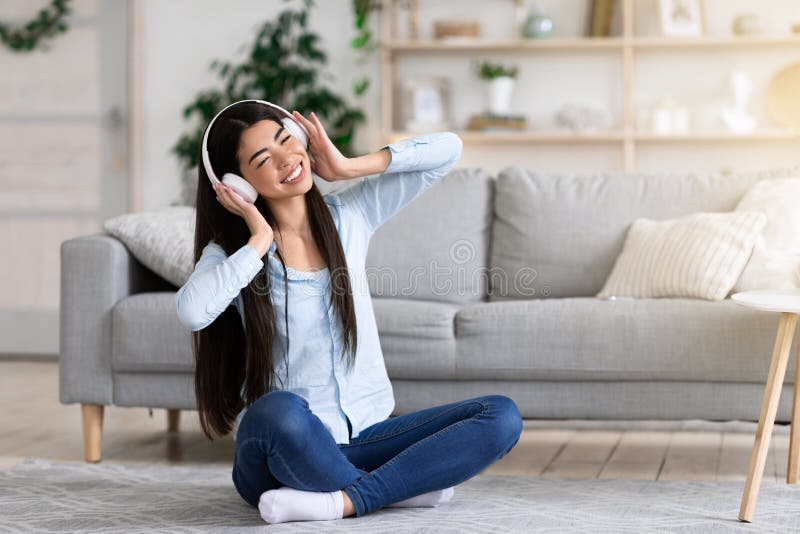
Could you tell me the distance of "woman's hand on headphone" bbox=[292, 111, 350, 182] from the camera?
6.89ft

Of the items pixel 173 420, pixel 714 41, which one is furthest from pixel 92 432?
pixel 714 41

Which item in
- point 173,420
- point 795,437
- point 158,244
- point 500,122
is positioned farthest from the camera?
point 500,122

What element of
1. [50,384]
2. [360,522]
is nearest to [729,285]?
[360,522]

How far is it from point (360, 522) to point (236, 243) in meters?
0.62

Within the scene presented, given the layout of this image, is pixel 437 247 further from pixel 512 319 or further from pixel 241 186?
pixel 241 186

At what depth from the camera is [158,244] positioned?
294 centimetres

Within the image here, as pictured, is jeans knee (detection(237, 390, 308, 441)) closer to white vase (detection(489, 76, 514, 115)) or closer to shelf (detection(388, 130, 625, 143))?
shelf (detection(388, 130, 625, 143))

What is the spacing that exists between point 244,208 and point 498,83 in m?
2.98

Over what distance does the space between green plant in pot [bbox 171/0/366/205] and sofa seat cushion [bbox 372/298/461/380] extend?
2.26 metres

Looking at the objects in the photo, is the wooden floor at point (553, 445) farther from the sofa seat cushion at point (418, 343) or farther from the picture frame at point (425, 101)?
the picture frame at point (425, 101)

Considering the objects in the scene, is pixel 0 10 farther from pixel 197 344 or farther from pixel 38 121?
pixel 197 344

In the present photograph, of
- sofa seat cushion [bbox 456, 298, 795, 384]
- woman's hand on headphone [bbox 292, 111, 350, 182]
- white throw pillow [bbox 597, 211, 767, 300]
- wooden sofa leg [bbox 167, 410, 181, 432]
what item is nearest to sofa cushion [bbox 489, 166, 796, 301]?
white throw pillow [bbox 597, 211, 767, 300]

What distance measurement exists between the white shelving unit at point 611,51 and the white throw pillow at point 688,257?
1.77 m

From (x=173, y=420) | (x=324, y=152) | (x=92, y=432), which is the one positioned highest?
(x=324, y=152)
